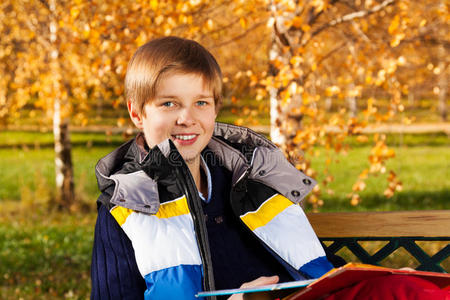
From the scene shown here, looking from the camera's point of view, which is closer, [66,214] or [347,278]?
[347,278]

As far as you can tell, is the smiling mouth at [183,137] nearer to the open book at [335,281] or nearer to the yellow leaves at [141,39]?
the open book at [335,281]

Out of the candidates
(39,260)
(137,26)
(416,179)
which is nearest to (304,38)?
(137,26)

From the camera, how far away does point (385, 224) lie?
8.69ft

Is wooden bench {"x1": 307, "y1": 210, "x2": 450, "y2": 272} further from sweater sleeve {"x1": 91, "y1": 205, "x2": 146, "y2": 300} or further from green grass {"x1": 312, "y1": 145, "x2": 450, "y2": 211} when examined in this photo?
green grass {"x1": 312, "y1": 145, "x2": 450, "y2": 211}

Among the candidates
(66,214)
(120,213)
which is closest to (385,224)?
(120,213)

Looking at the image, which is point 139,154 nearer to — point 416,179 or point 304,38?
point 304,38

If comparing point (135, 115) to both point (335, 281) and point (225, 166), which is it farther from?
point (335, 281)

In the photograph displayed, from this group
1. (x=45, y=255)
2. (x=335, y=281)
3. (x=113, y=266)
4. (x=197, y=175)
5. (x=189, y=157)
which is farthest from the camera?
(x=45, y=255)

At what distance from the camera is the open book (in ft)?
5.19

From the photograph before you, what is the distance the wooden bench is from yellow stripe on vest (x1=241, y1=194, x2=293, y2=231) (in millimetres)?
509

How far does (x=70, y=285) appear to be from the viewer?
5.12 meters

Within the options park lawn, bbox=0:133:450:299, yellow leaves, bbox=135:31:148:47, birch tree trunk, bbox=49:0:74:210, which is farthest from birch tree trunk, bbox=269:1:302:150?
birch tree trunk, bbox=49:0:74:210

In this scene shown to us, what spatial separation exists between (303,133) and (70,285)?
101 inches

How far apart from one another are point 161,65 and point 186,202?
1.55 feet
